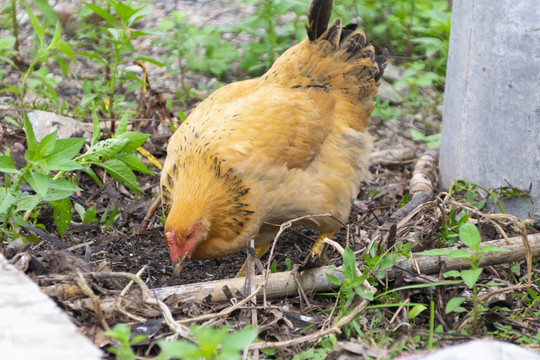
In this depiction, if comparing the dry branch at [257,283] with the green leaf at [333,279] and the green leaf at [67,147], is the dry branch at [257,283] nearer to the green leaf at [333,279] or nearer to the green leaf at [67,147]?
the green leaf at [333,279]

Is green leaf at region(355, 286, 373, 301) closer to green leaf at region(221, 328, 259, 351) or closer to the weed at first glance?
green leaf at region(221, 328, 259, 351)

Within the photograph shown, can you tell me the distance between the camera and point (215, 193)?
3.34 metres

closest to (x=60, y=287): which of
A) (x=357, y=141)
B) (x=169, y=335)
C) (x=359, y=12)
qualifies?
(x=169, y=335)

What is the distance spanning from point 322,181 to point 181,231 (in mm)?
1065

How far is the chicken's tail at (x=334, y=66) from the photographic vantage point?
14.0 ft

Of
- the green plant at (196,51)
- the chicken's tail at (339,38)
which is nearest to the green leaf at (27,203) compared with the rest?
the chicken's tail at (339,38)

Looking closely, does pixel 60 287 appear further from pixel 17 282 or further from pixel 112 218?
pixel 112 218

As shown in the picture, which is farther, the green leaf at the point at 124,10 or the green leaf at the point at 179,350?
the green leaf at the point at 124,10

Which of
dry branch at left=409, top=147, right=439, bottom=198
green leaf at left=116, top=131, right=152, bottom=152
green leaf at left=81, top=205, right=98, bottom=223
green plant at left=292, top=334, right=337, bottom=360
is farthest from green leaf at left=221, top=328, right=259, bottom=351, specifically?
dry branch at left=409, top=147, right=439, bottom=198

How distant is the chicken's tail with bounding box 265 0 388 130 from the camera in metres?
4.28

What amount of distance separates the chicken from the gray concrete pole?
0.70 meters

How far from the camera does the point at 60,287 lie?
2723mm

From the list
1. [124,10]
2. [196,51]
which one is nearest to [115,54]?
[124,10]

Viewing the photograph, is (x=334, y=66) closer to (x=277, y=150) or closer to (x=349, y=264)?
(x=277, y=150)
